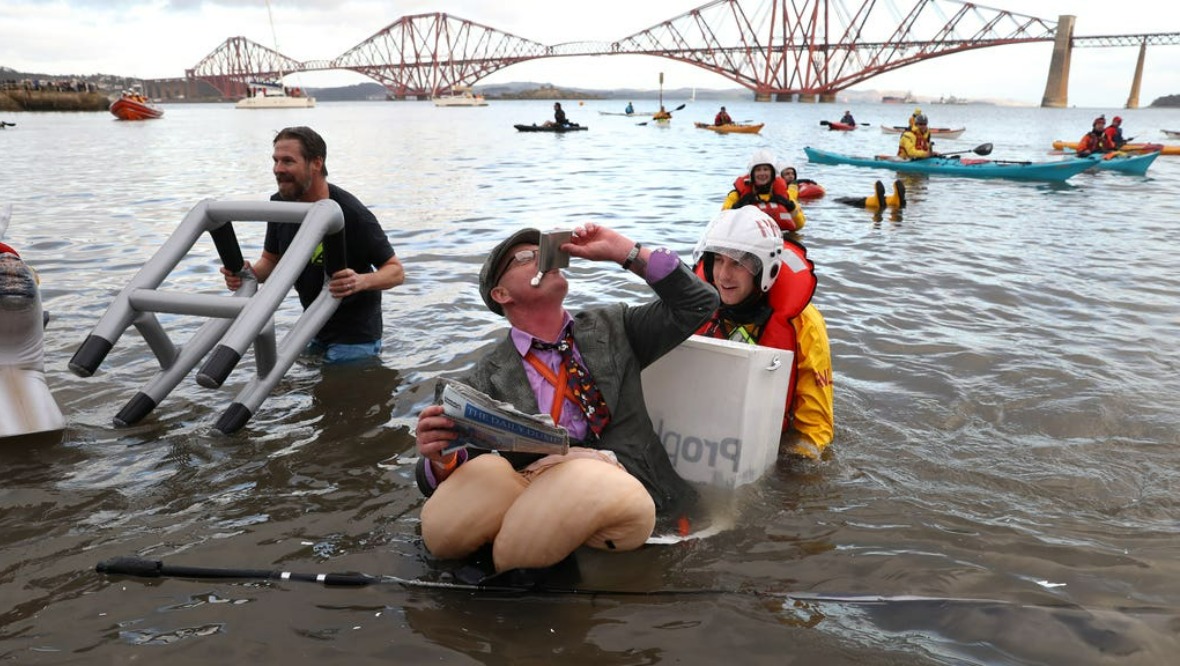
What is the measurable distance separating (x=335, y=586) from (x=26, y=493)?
81.2 inches

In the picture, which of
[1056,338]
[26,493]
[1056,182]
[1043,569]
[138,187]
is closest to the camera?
[1043,569]

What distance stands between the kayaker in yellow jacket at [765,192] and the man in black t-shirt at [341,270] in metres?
5.56

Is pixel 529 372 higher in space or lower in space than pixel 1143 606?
higher

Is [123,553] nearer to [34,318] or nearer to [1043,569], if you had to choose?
[34,318]

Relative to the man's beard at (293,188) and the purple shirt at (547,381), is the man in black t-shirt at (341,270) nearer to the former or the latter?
the man's beard at (293,188)

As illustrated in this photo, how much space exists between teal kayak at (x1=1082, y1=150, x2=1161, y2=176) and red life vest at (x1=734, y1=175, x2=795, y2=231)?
53.3ft

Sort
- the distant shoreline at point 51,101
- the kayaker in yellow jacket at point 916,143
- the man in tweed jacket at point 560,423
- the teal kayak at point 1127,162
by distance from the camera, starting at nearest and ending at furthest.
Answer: the man in tweed jacket at point 560,423, the teal kayak at point 1127,162, the kayaker in yellow jacket at point 916,143, the distant shoreline at point 51,101

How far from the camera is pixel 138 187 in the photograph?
1789 cm

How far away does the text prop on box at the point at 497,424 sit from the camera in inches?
102

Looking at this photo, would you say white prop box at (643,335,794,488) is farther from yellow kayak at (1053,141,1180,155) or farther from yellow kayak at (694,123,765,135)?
yellow kayak at (694,123,765,135)

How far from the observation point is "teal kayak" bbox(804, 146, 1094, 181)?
19.9 m

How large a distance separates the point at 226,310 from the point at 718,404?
2.93m

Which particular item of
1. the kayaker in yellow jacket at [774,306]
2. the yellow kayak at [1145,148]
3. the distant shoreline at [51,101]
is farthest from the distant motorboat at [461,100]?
the kayaker in yellow jacket at [774,306]

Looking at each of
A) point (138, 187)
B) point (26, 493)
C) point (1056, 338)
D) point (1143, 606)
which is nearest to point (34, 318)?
point (26, 493)
